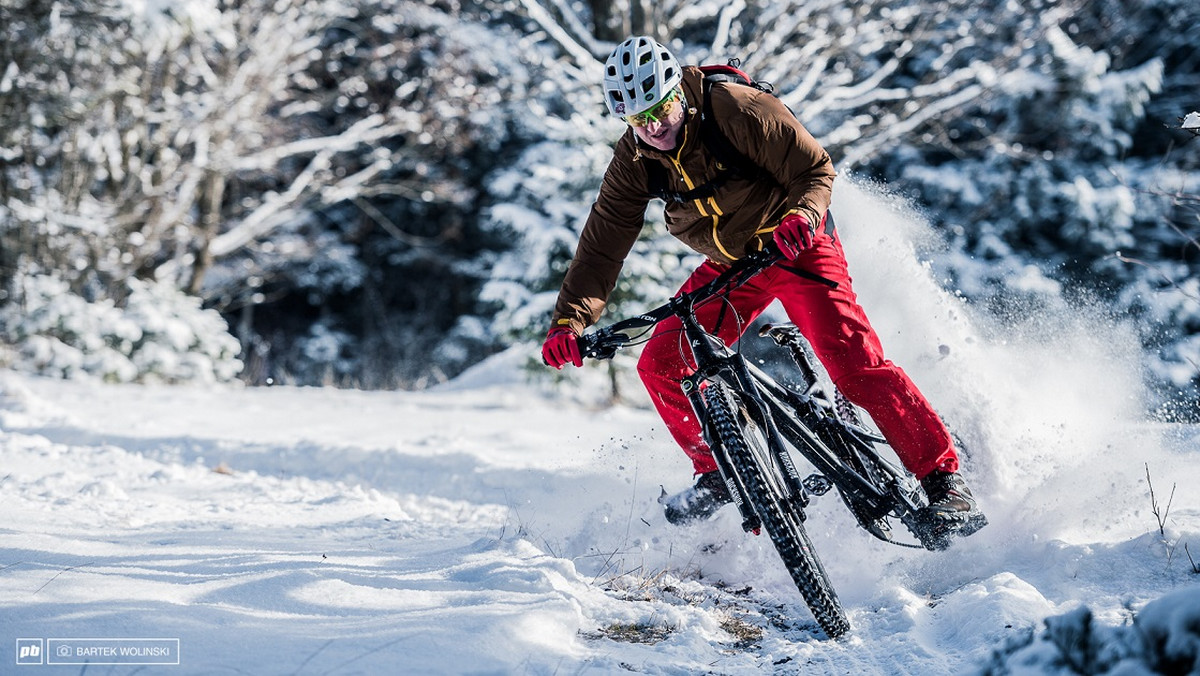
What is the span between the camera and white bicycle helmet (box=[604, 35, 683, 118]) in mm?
3158

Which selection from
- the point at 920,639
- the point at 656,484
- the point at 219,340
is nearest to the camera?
the point at 920,639

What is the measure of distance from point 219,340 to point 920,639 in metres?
10.5

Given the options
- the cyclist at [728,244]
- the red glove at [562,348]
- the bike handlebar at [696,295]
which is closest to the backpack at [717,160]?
the cyclist at [728,244]

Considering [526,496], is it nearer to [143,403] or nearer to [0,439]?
[0,439]

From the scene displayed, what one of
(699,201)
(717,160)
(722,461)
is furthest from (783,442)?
(717,160)

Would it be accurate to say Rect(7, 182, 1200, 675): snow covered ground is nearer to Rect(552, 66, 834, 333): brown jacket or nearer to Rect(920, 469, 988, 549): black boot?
Rect(920, 469, 988, 549): black boot

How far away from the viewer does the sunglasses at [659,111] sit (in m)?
3.19

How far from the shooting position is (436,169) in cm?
1806

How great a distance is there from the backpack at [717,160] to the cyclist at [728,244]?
11mm

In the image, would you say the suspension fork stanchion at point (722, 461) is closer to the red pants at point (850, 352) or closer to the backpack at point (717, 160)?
the red pants at point (850, 352)

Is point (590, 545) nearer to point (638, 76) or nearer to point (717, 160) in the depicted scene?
point (717, 160)

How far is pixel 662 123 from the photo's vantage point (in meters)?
3.24

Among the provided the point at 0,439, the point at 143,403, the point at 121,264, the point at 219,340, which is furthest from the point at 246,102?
the point at 0,439

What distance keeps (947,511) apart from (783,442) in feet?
2.53
